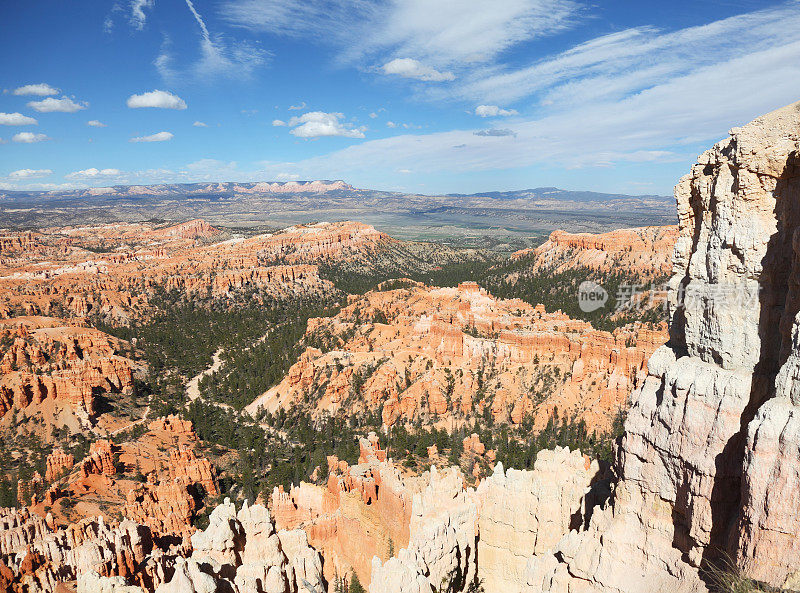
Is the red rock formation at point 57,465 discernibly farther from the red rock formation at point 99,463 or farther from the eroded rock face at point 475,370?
the eroded rock face at point 475,370

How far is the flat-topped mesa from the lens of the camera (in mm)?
108062

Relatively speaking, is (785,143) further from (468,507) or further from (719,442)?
(468,507)

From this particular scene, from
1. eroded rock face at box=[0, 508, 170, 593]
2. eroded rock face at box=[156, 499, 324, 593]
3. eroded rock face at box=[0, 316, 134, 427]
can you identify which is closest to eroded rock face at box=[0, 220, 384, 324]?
eroded rock face at box=[0, 316, 134, 427]

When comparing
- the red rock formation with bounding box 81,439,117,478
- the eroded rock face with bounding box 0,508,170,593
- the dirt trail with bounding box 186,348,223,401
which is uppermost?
the eroded rock face with bounding box 0,508,170,593

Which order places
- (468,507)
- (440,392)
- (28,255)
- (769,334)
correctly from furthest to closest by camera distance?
(28,255)
(440,392)
(468,507)
(769,334)

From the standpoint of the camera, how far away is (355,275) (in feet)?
490

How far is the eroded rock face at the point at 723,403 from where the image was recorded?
29.1 ft

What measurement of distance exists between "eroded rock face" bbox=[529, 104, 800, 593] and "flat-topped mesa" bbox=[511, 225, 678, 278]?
102606 millimetres

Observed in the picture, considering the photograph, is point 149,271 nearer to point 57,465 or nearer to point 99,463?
point 57,465

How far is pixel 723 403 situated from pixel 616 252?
119 m

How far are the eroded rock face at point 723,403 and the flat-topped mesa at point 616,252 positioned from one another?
10261 cm

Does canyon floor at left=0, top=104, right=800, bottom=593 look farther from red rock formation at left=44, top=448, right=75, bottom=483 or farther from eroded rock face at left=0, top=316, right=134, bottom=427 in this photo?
eroded rock face at left=0, top=316, right=134, bottom=427

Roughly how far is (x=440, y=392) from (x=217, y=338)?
51269 mm

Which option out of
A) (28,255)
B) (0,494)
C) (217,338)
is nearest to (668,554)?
(0,494)
